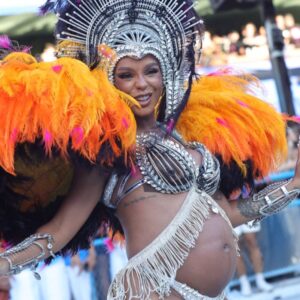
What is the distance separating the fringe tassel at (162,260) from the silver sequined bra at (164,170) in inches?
4.6

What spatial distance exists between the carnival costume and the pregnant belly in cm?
3

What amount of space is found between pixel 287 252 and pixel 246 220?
3.65 metres

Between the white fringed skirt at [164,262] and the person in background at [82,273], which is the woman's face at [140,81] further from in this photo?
the person in background at [82,273]

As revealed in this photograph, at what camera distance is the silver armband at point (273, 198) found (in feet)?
10.7

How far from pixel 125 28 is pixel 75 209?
0.73 metres

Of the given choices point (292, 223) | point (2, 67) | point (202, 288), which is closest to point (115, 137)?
point (2, 67)

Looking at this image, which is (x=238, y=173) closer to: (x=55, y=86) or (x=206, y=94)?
(x=206, y=94)

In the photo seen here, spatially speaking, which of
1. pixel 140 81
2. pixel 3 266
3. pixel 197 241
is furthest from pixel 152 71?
pixel 3 266

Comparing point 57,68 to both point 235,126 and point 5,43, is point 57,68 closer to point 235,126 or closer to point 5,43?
point 5,43

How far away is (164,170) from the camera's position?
2.88 meters

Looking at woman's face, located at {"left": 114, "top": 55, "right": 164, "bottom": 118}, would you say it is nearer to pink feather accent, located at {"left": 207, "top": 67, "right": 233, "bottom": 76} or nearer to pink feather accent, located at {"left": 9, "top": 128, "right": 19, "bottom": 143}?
pink feather accent, located at {"left": 9, "top": 128, "right": 19, "bottom": 143}

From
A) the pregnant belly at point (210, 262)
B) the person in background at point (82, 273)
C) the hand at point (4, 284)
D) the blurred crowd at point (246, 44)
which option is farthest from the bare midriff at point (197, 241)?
the blurred crowd at point (246, 44)

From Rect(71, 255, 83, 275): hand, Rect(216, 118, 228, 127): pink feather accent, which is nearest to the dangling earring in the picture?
Rect(216, 118, 228, 127): pink feather accent

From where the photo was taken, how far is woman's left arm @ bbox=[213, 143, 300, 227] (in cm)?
326
